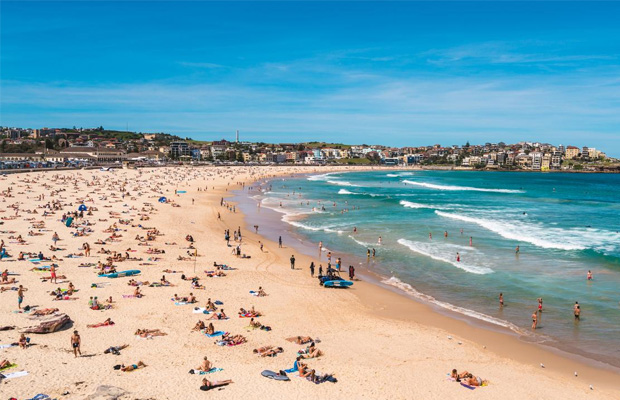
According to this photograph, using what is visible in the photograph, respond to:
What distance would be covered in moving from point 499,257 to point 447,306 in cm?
1020

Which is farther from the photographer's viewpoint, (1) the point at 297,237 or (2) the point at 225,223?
(2) the point at 225,223

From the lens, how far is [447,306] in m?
19.4

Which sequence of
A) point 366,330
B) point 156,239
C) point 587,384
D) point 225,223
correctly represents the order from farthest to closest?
point 225,223
point 156,239
point 366,330
point 587,384

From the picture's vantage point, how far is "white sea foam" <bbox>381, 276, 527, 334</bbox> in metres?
17.4

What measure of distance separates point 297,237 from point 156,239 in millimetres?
9878

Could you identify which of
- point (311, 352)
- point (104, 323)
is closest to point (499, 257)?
point (311, 352)

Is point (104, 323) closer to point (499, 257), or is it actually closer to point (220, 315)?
point (220, 315)

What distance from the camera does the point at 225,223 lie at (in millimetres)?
40031

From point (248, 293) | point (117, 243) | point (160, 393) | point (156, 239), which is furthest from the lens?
point (156, 239)

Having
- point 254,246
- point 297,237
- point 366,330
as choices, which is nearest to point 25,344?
point 366,330

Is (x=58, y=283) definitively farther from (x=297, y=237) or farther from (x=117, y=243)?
(x=297, y=237)

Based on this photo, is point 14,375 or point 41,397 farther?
point 14,375

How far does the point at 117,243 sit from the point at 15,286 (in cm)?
1005

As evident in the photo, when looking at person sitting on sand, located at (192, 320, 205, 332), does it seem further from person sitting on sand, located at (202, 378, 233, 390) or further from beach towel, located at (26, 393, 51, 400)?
beach towel, located at (26, 393, 51, 400)
